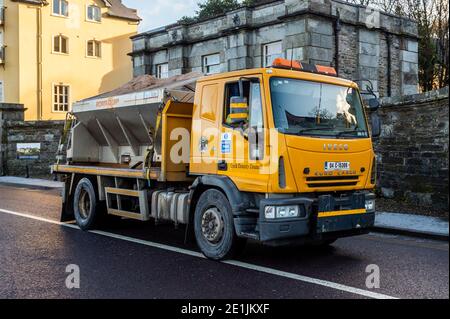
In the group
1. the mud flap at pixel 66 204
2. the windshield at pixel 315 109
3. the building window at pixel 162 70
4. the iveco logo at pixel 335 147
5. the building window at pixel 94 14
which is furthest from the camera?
the building window at pixel 94 14

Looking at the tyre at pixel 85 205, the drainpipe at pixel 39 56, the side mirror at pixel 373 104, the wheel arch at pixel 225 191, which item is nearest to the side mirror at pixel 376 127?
the side mirror at pixel 373 104

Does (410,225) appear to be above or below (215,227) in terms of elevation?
below

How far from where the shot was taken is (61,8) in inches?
1506

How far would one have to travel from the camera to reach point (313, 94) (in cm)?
709

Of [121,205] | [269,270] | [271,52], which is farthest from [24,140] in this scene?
[269,270]

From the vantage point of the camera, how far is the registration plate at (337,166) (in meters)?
6.83

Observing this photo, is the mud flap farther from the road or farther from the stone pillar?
the stone pillar

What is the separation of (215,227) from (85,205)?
4265 mm

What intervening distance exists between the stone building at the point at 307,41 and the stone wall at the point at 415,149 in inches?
257

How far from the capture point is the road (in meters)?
5.69
